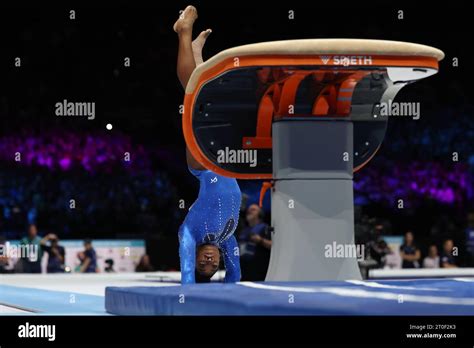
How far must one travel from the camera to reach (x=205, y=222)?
461cm

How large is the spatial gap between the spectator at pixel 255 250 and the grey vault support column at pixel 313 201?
2.28m

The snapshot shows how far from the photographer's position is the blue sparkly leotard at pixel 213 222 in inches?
177

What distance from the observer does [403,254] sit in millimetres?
11805

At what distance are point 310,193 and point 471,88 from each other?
11.0 meters

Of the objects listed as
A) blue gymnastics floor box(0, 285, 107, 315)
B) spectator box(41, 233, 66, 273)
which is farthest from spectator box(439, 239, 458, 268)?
blue gymnastics floor box(0, 285, 107, 315)

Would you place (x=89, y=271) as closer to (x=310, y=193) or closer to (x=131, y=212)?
(x=131, y=212)

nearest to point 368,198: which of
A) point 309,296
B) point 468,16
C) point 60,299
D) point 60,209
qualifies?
point 468,16
